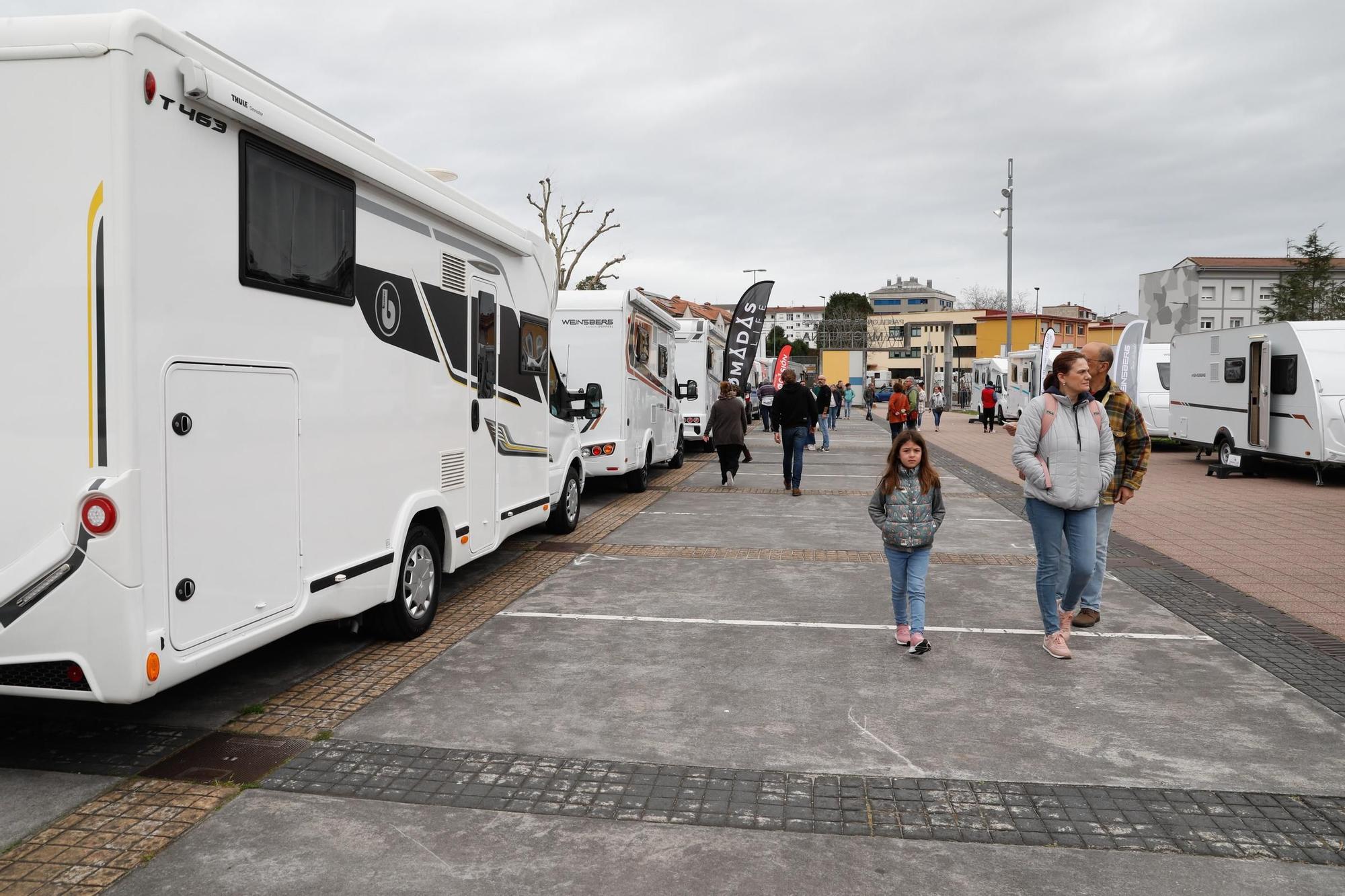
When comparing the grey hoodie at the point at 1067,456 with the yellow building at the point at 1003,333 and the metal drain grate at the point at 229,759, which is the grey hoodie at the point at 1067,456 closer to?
the metal drain grate at the point at 229,759

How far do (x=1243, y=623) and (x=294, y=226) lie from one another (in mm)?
6639

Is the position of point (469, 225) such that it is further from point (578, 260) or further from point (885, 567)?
point (578, 260)

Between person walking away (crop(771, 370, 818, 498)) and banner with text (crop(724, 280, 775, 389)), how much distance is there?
10466 millimetres

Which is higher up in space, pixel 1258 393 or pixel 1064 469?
pixel 1258 393

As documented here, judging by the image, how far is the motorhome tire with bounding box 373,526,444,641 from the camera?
6328 mm

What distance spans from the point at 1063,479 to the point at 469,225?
426 cm

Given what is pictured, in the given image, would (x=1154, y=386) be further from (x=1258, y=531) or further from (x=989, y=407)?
(x=1258, y=531)

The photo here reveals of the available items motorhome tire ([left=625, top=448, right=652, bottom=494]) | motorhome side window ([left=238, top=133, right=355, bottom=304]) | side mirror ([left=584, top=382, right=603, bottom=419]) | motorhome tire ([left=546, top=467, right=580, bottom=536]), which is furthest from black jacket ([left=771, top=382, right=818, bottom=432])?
motorhome side window ([left=238, top=133, right=355, bottom=304])

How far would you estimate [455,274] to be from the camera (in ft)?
22.9

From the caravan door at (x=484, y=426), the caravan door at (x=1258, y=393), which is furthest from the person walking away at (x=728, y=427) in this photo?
the caravan door at (x=1258, y=393)

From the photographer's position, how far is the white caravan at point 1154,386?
24062mm

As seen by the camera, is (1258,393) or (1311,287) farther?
(1311,287)

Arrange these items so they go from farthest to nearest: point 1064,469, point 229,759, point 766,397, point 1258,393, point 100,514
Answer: point 766,397, point 1258,393, point 1064,469, point 229,759, point 100,514

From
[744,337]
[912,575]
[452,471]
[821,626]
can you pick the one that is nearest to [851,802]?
[912,575]
